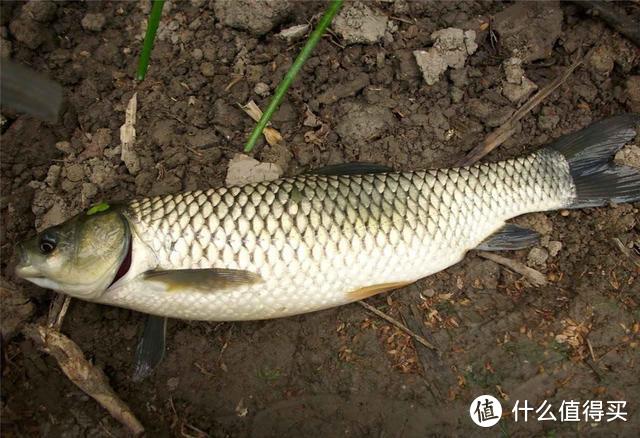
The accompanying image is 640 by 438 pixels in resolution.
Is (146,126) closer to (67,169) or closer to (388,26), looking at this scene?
(67,169)

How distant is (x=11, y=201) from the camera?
3.30 meters

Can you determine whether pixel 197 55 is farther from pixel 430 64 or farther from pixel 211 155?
pixel 430 64

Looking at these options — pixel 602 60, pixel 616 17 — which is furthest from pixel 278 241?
pixel 616 17

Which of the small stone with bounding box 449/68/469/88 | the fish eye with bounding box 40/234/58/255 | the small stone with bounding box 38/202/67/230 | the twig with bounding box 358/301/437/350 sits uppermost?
the small stone with bounding box 449/68/469/88

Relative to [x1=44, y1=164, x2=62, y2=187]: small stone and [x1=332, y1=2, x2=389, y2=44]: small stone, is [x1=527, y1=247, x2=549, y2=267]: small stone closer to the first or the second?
[x1=332, y1=2, x2=389, y2=44]: small stone

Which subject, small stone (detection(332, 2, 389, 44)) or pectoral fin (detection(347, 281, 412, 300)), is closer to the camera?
pectoral fin (detection(347, 281, 412, 300))

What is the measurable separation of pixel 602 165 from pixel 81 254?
304 cm

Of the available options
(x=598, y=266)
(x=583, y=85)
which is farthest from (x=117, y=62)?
(x=598, y=266)

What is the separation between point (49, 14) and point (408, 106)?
244 cm

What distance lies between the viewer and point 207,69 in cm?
352

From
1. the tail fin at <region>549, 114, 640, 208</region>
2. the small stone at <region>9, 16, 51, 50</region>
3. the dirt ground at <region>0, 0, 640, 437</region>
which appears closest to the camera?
the dirt ground at <region>0, 0, 640, 437</region>

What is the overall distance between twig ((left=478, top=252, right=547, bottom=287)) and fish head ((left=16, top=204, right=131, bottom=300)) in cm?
214

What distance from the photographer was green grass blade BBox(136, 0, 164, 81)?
9.24ft

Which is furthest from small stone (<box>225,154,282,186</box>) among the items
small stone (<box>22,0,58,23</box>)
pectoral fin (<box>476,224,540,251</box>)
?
small stone (<box>22,0,58,23</box>)
